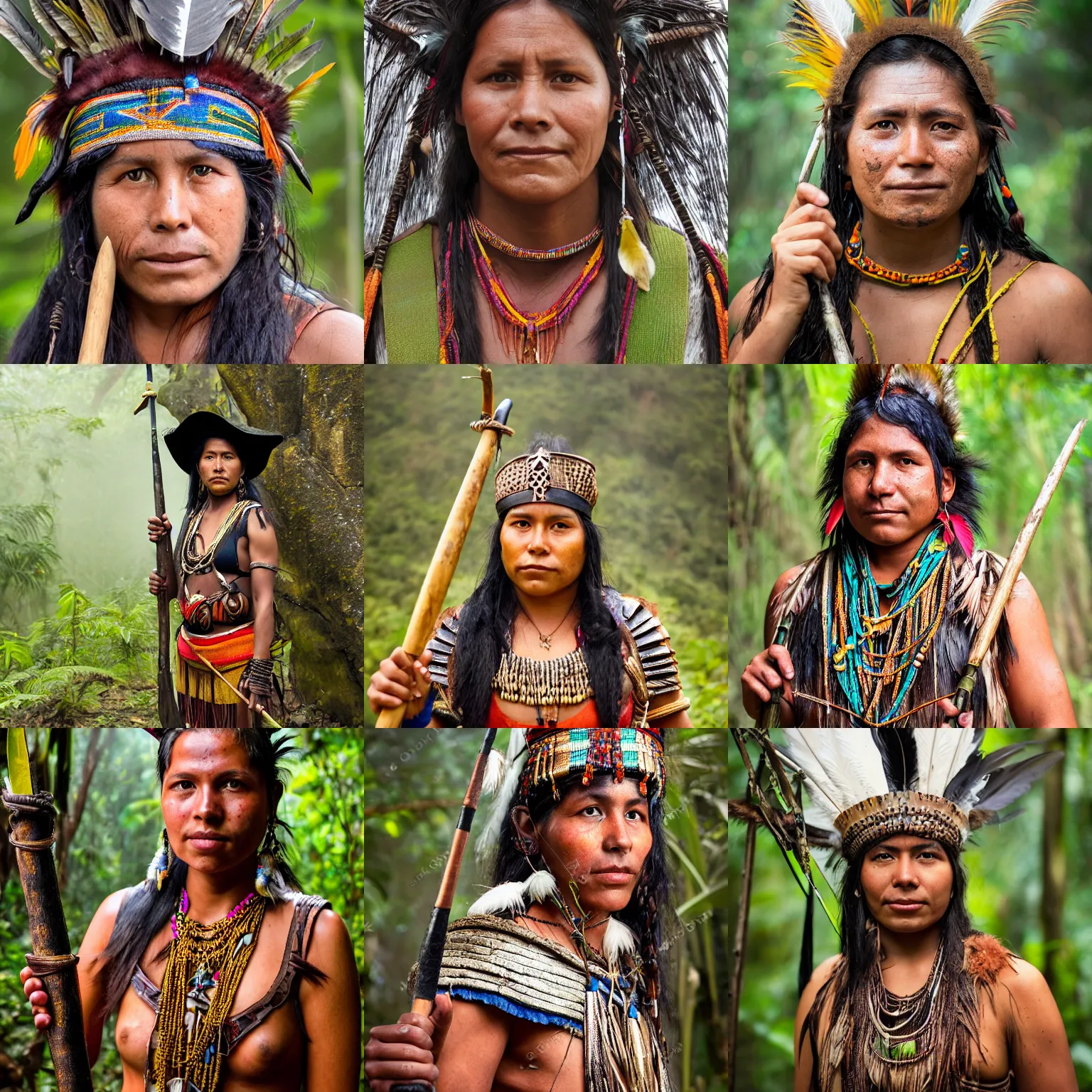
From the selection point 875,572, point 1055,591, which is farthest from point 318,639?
point 1055,591

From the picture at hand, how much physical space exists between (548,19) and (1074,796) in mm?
3079

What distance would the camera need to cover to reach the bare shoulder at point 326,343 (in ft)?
14.9

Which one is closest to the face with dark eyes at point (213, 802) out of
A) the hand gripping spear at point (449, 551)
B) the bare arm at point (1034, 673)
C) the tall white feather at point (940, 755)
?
the hand gripping spear at point (449, 551)

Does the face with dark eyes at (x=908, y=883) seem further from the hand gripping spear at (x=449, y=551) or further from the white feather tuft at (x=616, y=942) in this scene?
the hand gripping spear at (x=449, y=551)

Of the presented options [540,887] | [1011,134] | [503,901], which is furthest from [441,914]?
[1011,134]

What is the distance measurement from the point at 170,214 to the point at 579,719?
200 centimetres

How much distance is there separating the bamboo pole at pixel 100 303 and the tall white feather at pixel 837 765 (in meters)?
2.50

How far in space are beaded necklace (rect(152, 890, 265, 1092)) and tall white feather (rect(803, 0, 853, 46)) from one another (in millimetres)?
3267

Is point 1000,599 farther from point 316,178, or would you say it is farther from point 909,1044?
point 316,178

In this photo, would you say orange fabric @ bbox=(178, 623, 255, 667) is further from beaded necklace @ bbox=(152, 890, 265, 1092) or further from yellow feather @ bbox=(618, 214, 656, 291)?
yellow feather @ bbox=(618, 214, 656, 291)

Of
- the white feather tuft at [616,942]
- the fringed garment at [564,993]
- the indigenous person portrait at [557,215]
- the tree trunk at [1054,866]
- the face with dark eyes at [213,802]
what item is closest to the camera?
the fringed garment at [564,993]

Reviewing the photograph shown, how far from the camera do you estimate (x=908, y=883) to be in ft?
14.4

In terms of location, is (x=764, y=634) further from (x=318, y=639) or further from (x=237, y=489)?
(x=237, y=489)

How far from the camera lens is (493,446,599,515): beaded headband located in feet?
14.0
